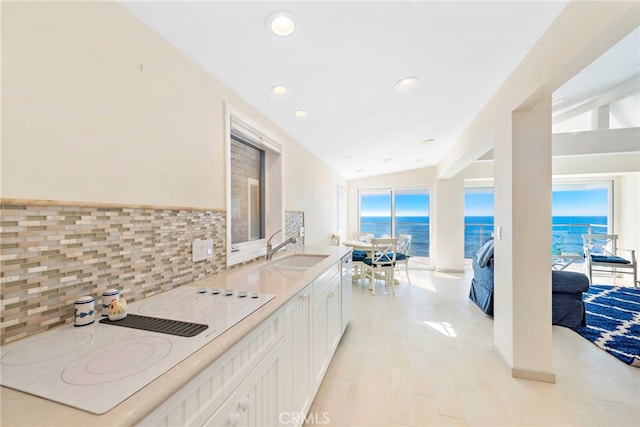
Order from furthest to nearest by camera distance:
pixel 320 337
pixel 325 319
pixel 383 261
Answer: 1. pixel 383 261
2. pixel 325 319
3. pixel 320 337

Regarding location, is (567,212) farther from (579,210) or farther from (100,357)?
(100,357)

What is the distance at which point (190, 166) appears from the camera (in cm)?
140

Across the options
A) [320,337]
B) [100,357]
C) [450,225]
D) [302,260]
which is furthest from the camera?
[450,225]

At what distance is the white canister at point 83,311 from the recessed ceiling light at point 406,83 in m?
2.24

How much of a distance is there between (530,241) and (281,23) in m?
2.21

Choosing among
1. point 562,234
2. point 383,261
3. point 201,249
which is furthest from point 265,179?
point 562,234

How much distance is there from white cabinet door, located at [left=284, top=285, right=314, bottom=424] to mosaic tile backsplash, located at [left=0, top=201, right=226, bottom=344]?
627mm

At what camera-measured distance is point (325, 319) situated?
1807mm

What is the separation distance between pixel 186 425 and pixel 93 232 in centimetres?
76

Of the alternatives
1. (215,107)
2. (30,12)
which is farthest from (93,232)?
(215,107)

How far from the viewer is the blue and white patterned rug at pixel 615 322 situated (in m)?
2.27

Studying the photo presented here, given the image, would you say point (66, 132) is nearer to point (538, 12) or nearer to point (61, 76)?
point (61, 76)

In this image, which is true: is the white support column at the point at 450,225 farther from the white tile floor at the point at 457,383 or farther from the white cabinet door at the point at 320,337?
the white cabinet door at the point at 320,337

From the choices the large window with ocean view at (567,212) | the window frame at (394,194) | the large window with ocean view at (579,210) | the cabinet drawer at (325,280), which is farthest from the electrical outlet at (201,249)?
the large window with ocean view at (579,210)
